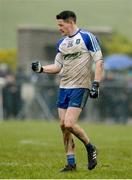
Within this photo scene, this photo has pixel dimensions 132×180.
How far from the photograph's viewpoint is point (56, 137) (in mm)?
20688

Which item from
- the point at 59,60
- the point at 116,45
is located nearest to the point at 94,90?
the point at 59,60

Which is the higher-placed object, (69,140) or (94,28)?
(69,140)

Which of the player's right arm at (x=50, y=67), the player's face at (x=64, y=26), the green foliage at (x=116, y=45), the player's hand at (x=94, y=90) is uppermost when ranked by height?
the player's face at (x=64, y=26)

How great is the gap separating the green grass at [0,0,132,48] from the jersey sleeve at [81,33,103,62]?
30.6m

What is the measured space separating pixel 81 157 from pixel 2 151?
6.03 feet

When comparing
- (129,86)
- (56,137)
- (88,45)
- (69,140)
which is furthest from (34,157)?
(129,86)

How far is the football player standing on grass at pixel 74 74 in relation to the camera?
10953mm

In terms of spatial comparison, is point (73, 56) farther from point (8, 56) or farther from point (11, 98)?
point (8, 56)

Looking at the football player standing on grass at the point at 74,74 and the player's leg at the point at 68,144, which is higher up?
the football player standing on grass at the point at 74,74

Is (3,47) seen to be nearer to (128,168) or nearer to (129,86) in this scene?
(129,86)

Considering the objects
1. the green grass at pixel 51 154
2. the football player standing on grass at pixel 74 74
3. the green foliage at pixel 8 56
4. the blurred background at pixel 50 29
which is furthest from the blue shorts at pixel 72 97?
the green foliage at pixel 8 56

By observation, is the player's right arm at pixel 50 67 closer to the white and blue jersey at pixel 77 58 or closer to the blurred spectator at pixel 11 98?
the white and blue jersey at pixel 77 58

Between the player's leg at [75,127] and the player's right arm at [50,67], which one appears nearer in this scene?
the player's leg at [75,127]

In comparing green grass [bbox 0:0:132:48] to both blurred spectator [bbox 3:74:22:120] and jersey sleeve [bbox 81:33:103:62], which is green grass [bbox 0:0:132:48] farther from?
jersey sleeve [bbox 81:33:103:62]
